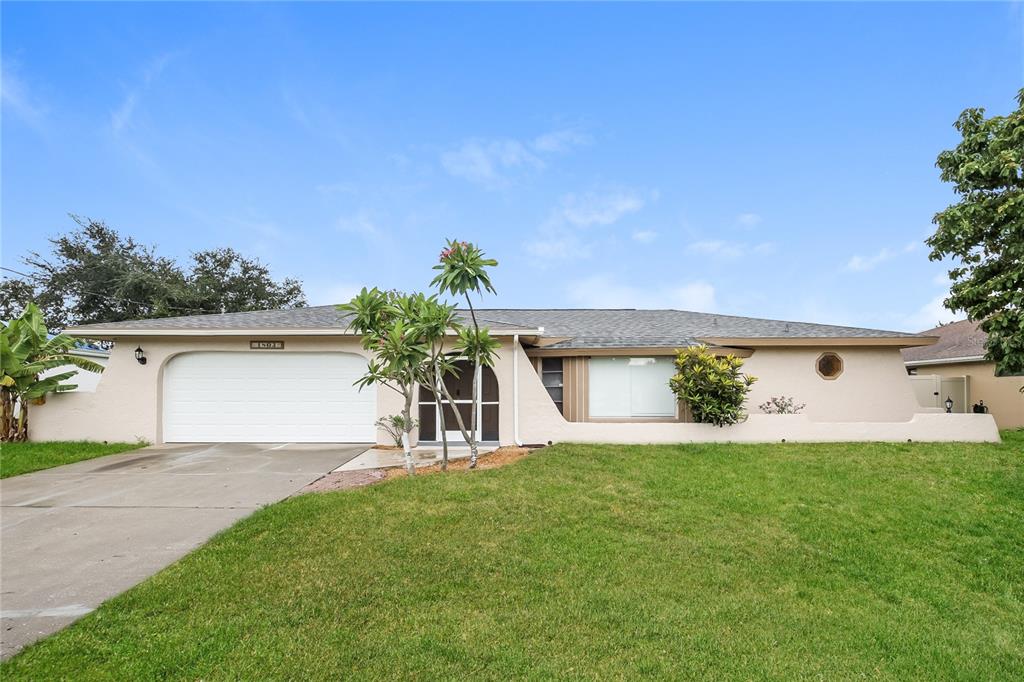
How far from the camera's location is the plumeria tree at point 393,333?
293 inches

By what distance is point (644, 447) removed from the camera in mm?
9664

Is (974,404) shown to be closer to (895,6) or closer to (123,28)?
(895,6)

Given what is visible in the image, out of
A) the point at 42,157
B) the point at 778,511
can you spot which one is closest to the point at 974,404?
the point at 778,511

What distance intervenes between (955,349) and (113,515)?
23.9 m

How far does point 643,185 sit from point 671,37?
15.5 ft

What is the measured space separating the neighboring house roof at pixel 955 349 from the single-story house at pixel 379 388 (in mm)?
6004

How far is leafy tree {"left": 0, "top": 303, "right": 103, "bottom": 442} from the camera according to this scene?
10.2 metres

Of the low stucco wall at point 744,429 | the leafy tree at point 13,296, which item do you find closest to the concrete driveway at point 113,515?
the low stucco wall at point 744,429

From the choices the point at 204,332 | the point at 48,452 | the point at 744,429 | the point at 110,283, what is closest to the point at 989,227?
the point at 744,429

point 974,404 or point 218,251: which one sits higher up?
point 218,251

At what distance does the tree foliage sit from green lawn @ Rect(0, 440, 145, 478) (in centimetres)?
1600

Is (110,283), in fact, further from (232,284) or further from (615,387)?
(615,387)

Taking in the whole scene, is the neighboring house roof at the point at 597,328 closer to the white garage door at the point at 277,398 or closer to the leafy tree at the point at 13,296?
the white garage door at the point at 277,398

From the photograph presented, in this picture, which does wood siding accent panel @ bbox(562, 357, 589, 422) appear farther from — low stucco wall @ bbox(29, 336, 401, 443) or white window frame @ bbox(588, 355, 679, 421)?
low stucco wall @ bbox(29, 336, 401, 443)
